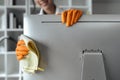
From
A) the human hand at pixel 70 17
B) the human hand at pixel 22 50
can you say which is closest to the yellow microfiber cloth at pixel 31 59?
the human hand at pixel 22 50

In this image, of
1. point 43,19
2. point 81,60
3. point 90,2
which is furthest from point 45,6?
point 90,2

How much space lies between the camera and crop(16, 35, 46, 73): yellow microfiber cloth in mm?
690

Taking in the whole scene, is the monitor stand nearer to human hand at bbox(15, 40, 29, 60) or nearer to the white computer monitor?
the white computer monitor

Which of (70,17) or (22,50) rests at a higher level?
(70,17)

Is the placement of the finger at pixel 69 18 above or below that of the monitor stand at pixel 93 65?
above

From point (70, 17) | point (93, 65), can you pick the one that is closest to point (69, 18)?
point (70, 17)

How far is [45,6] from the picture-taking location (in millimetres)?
959

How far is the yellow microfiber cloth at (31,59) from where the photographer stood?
690 mm

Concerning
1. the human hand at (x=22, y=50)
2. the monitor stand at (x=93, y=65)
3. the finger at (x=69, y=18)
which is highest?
the finger at (x=69, y=18)

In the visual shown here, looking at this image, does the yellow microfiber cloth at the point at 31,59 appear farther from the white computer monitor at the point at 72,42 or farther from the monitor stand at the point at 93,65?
the monitor stand at the point at 93,65

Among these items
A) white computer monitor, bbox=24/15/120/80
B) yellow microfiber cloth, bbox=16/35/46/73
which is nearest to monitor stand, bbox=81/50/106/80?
white computer monitor, bbox=24/15/120/80

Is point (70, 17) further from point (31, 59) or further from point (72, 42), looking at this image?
point (31, 59)

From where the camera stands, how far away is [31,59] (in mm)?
707

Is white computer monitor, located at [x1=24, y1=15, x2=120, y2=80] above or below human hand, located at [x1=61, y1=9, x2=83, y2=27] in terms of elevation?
below
